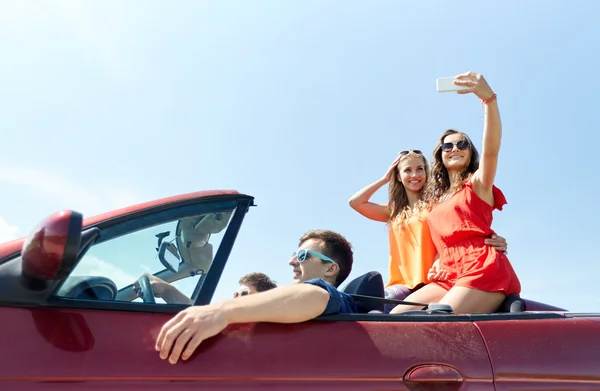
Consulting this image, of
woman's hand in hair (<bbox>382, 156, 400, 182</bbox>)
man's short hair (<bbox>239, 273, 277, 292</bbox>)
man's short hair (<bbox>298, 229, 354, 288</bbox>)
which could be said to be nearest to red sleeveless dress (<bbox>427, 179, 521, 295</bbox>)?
man's short hair (<bbox>298, 229, 354, 288</bbox>)

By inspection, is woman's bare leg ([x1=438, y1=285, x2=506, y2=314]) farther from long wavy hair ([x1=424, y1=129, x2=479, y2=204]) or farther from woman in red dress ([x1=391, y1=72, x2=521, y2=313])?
long wavy hair ([x1=424, y1=129, x2=479, y2=204])

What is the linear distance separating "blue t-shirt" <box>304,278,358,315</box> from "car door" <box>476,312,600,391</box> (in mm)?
481

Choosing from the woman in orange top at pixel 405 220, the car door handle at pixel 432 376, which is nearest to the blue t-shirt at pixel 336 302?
the car door handle at pixel 432 376

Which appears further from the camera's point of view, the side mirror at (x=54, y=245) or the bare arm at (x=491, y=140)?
the bare arm at (x=491, y=140)

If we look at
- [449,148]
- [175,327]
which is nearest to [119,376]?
[175,327]

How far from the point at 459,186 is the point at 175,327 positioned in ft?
7.36

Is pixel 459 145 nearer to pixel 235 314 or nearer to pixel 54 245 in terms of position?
pixel 235 314

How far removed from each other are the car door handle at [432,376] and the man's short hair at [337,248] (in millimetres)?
1125

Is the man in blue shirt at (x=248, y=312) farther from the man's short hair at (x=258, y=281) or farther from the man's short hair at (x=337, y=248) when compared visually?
the man's short hair at (x=258, y=281)

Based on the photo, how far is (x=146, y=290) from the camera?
1995 mm

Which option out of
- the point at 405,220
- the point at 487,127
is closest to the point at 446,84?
the point at 487,127

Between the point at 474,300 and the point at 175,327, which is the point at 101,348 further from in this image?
the point at 474,300

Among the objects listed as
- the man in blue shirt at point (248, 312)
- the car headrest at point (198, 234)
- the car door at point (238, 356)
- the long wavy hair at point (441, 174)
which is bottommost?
the car door at point (238, 356)

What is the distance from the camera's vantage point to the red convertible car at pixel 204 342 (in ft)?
5.28
